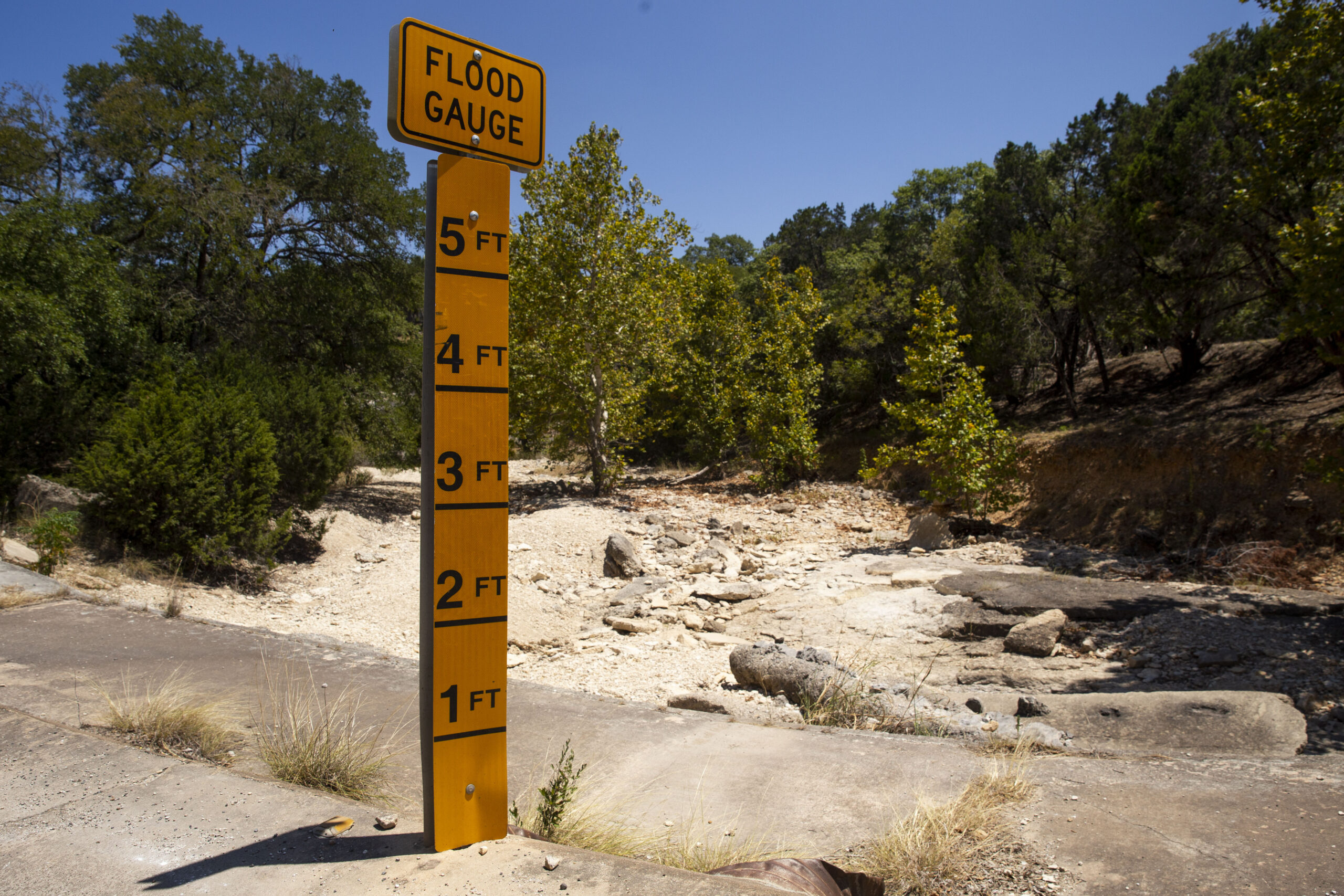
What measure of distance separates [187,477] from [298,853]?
8451 mm

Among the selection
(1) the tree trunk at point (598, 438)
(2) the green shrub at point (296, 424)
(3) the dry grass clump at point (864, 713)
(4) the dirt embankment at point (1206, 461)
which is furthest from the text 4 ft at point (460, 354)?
(1) the tree trunk at point (598, 438)

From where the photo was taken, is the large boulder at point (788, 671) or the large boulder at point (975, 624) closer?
the large boulder at point (788, 671)

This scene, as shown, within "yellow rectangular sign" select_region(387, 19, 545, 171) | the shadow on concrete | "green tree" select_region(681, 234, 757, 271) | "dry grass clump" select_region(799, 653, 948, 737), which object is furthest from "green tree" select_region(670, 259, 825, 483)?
"green tree" select_region(681, 234, 757, 271)

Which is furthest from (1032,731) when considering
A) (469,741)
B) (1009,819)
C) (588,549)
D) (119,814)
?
(588,549)

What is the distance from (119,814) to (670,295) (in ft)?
51.9

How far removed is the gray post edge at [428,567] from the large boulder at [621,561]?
9252 millimetres

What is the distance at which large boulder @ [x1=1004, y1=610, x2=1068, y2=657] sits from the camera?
7.71 meters

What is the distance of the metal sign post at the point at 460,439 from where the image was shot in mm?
2559

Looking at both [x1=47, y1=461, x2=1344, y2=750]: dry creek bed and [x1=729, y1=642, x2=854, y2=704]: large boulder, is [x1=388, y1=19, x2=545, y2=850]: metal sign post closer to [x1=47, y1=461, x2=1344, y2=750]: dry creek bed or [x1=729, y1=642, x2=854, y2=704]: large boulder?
[x1=47, y1=461, x2=1344, y2=750]: dry creek bed

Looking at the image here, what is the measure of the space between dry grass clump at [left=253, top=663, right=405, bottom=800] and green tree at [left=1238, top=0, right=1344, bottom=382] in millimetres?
8821

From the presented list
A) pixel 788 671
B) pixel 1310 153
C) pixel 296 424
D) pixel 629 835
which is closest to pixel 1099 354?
pixel 1310 153

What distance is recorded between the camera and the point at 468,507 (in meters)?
2.62

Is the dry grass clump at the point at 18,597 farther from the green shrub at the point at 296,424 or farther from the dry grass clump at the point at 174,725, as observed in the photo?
the green shrub at the point at 296,424

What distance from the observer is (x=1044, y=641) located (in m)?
7.73
